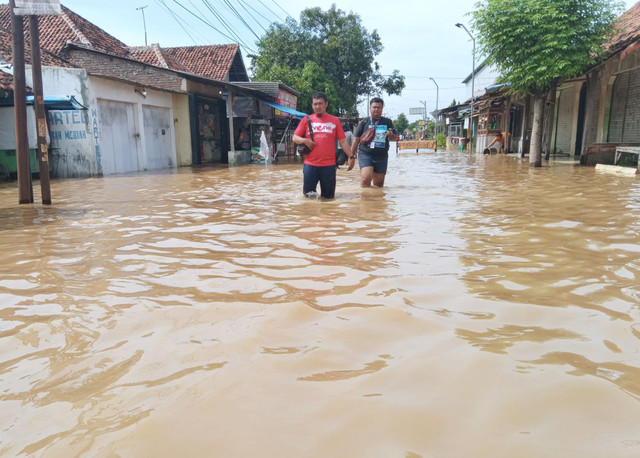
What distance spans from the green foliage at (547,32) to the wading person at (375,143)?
683 cm

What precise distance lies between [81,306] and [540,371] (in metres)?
2.38

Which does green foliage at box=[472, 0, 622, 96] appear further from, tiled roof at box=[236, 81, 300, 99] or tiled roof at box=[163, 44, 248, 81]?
tiled roof at box=[163, 44, 248, 81]

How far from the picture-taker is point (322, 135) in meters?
7.07

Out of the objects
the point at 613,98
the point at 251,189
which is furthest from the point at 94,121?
the point at 613,98

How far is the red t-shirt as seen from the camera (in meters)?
7.05

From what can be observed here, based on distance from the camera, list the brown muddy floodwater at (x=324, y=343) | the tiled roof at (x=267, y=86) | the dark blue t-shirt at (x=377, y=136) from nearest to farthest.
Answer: the brown muddy floodwater at (x=324, y=343), the dark blue t-shirt at (x=377, y=136), the tiled roof at (x=267, y=86)

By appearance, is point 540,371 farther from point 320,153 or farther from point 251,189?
point 251,189

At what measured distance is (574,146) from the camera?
18547 millimetres

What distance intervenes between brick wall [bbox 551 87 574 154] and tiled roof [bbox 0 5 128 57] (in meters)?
18.2

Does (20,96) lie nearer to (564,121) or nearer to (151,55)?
(151,55)

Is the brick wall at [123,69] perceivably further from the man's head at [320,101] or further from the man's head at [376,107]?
the man's head at [320,101]

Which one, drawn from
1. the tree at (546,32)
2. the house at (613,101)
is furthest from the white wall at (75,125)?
the house at (613,101)

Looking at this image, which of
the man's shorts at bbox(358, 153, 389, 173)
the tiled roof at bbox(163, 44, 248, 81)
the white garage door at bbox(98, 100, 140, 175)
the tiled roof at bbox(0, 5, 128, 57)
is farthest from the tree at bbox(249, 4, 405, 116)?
the man's shorts at bbox(358, 153, 389, 173)

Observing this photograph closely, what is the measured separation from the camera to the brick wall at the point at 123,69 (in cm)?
1744
